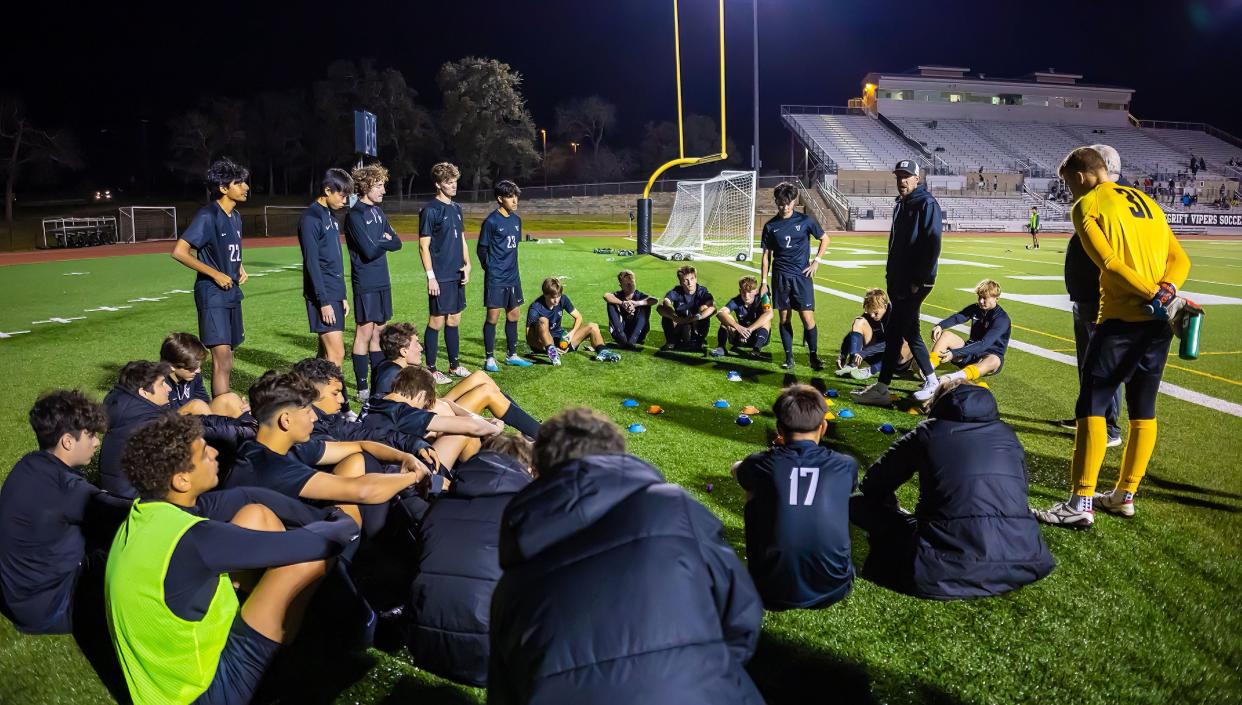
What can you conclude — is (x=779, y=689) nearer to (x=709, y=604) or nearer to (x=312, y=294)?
(x=709, y=604)

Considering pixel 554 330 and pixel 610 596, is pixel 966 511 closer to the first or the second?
pixel 610 596

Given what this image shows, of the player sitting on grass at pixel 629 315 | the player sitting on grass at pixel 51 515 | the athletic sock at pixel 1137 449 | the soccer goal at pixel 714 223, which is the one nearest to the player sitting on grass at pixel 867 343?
the player sitting on grass at pixel 629 315

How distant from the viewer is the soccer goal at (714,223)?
24.2 metres

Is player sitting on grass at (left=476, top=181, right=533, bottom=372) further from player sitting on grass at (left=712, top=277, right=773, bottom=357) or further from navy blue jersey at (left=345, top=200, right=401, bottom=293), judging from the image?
player sitting on grass at (left=712, top=277, right=773, bottom=357)

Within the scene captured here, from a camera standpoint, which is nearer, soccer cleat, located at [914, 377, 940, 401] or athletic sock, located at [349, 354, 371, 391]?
soccer cleat, located at [914, 377, 940, 401]

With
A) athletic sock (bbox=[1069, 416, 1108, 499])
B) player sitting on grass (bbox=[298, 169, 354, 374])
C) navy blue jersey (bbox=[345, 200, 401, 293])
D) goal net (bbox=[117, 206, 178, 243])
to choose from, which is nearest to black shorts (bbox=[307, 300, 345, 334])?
player sitting on grass (bbox=[298, 169, 354, 374])

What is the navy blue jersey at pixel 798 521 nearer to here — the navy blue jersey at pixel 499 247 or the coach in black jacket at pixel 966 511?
the coach in black jacket at pixel 966 511

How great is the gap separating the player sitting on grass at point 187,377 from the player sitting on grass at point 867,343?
590 centimetres

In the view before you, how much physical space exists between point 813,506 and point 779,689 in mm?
705

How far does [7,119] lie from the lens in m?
50.6

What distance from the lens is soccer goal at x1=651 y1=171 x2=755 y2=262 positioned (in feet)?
79.4

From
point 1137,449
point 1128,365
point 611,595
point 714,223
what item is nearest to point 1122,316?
point 1128,365

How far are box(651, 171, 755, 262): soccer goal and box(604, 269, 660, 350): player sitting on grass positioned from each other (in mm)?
13541

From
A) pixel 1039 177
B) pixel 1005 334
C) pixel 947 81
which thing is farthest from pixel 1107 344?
pixel 947 81
